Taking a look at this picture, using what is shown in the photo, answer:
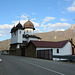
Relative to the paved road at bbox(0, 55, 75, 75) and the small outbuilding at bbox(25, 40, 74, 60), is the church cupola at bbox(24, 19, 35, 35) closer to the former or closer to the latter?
the small outbuilding at bbox(25, 40, 74, 60)

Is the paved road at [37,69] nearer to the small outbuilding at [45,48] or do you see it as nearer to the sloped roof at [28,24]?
the small outbuilding at [45,48]

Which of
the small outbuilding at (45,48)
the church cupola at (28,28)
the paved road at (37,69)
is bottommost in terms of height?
the paved road at (37,69)

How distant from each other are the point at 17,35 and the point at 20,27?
3.95 meters

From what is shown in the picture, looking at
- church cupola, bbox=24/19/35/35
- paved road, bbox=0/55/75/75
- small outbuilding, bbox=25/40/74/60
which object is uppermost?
church cupola, bbox=24/19/35/35

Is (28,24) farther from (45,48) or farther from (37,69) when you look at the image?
(37,69)

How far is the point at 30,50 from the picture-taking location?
128ft

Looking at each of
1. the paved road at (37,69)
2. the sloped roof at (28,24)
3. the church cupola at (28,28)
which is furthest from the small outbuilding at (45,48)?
the sloped roof at (28,24)

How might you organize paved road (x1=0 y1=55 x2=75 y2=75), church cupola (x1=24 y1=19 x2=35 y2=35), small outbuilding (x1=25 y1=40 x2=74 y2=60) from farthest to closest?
church cupola (x1=24 y1=19 x2=35 y2=35) < small outbuilding (x1=25 y1=40 x2=74 y2=60) < paved road (x1=0 y1=55 x2=75 y2=75)

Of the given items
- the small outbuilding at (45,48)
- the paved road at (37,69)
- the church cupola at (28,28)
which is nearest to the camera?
the paved road at (37,69)

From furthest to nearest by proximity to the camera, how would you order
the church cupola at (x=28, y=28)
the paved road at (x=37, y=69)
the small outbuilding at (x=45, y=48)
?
the church cupola at (x=28, y=28)
the small outbuilding at (x=45, y=48)
the paved road at (x=37, y=69)

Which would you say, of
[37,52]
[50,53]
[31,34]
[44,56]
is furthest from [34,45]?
[31,34]

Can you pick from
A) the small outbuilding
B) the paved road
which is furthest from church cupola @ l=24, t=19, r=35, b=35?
the paved road

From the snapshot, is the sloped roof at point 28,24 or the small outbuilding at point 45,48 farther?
the sloped roof at point 28,24

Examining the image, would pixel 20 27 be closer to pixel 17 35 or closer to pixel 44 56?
pixel 17 35
